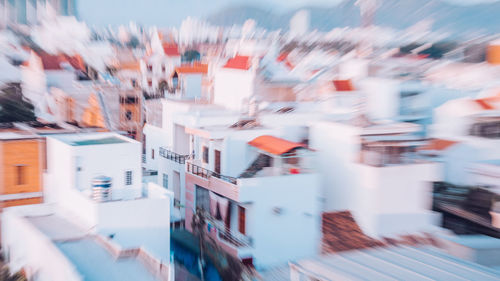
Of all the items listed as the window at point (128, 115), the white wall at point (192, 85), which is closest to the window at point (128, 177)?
the window at point (128, 115)

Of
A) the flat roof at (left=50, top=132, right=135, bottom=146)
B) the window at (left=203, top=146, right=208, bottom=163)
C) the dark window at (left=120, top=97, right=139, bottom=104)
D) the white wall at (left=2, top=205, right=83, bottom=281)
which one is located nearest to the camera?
the white wall at (left=2, top=205, right=83, bottom=281)

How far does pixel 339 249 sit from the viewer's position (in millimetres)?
3334

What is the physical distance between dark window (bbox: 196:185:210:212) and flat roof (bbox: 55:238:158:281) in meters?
1.41

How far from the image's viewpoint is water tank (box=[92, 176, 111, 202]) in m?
2.91

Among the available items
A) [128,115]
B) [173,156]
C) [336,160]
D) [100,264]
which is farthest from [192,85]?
[100,264]

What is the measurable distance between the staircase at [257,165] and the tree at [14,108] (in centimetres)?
282

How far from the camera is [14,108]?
19.1 feet

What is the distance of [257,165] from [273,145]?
21cm

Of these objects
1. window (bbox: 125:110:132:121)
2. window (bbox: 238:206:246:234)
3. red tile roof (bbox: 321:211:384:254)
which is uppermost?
window (bbox: 125:110:132:121)

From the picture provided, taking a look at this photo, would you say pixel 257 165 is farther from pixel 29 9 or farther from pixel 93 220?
pixel 29 9

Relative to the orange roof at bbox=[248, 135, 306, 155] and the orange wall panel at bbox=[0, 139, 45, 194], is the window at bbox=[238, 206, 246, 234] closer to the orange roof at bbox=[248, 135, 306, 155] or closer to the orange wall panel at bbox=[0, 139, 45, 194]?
the orange roof at bbox=[248, 135, 306, 155]

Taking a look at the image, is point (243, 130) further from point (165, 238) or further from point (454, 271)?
point (454, 271)

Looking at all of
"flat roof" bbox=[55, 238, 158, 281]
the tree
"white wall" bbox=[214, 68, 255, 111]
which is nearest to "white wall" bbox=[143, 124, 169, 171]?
"white wall" bbox=[214, 68, 255, 111]

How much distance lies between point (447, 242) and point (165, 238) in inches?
61.0
